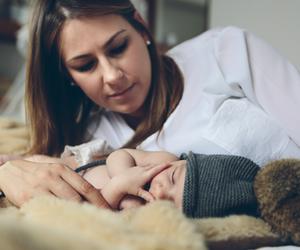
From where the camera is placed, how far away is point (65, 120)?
1.44 m

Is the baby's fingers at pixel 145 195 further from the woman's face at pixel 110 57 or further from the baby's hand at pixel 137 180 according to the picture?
the woman's face at pixel 110 57

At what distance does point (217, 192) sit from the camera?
752 millimetres

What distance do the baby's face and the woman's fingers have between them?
0.30 feet

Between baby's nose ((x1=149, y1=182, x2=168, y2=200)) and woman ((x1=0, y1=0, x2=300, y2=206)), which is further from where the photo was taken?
woman ((x1=0, y1=0, x2=300, y2=206))

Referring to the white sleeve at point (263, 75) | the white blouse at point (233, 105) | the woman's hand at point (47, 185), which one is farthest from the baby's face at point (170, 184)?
the white sleeve at point (263, 75)

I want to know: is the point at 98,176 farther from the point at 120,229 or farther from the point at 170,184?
the point at 120,229

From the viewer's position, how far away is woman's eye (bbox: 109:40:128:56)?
1.18m

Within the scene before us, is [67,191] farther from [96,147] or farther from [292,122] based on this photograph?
[292,122]

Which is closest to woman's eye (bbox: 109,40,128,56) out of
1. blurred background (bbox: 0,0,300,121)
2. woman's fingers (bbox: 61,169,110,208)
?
woman's fingers (bbox: 61,169,110,208)

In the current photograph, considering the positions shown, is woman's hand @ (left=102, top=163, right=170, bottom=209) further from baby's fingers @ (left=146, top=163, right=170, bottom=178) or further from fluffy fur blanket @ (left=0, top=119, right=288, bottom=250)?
fluffy fur blanket @ (left=0, top=119, right=288, bottom=250)

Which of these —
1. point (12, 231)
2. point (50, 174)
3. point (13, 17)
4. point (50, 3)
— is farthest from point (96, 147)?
point (13, 17)

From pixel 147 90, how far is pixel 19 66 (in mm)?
2503

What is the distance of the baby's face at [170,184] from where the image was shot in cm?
77

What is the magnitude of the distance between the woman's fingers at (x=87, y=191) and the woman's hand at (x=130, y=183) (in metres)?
0.02
